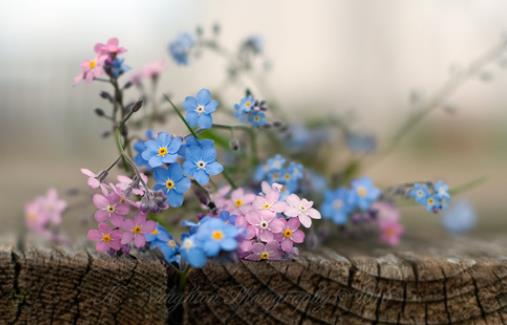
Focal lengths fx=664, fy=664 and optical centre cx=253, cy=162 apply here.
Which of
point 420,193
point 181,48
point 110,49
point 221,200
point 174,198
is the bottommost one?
point 174,198

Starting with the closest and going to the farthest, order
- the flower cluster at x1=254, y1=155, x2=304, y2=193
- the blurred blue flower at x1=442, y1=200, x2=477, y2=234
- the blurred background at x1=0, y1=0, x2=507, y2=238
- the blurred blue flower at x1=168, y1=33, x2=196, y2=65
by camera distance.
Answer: the flower cluster at x1=254, y1=155, x2=304, y2=193
the blurred blue flower at x1=168, y1=33, x2=196, y2=65
the blurred blue flower at x1=442, y1=200, x2=477, y2=234
the blurred background at x1=0, y1=0, x2=507, y2=238

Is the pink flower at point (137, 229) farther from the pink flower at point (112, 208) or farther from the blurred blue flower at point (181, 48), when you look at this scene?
the blurred blue flower at point (181, 48)

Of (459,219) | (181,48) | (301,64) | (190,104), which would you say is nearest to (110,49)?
(190,104)

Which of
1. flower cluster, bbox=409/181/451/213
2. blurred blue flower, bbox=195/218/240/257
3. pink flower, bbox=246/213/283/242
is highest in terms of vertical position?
flower cluster, bbox=409/181/451/213

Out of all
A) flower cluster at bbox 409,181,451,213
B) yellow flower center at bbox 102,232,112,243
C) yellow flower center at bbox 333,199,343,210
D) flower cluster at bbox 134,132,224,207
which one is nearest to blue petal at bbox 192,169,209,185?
flower cluster at bbox 134,132,224,207

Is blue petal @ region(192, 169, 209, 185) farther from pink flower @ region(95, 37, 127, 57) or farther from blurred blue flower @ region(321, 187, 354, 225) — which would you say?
blurred blue flower @ region(321, 187, 354, 225)

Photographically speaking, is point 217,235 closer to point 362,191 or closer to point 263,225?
point 263,225
